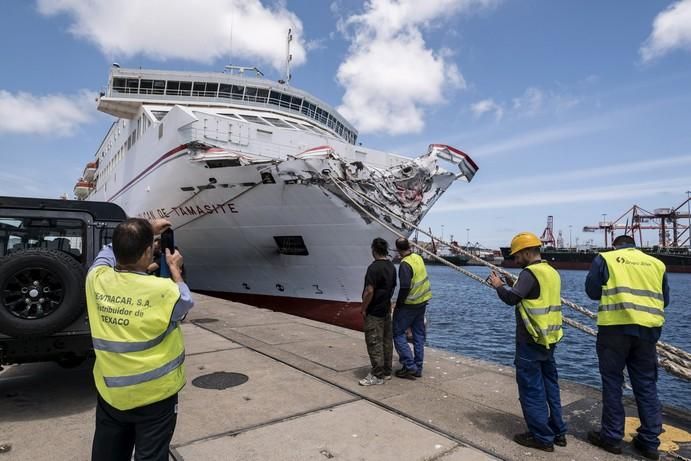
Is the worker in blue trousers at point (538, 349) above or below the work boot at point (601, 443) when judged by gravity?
above

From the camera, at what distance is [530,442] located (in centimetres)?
328

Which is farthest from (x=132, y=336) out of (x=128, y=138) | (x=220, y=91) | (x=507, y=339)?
(x=128, y=138)

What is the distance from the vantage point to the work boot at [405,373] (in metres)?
4.97

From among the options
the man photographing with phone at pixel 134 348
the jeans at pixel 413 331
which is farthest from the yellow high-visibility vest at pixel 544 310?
the man photographing with phone at pixel 134 348

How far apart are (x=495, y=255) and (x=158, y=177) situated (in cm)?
8801

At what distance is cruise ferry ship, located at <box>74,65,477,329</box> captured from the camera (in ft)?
32.0

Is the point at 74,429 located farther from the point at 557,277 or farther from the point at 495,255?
the point at 495,255

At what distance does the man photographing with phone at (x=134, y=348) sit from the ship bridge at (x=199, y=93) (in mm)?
14889

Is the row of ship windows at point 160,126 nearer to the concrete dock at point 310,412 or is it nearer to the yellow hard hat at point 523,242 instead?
the concrete dock at point 310,412

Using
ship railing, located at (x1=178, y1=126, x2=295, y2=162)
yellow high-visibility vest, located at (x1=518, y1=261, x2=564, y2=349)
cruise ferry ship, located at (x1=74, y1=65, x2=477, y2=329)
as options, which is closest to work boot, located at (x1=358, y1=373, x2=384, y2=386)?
yellow high-visibility vest, located at (x1=518, y1=261, x2=564, y2=349)

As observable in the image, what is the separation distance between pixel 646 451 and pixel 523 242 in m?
1.77

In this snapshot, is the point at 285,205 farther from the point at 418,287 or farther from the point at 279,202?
the point at 418,287

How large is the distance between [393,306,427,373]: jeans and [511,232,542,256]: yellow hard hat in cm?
165

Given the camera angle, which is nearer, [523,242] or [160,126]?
[523,242]
